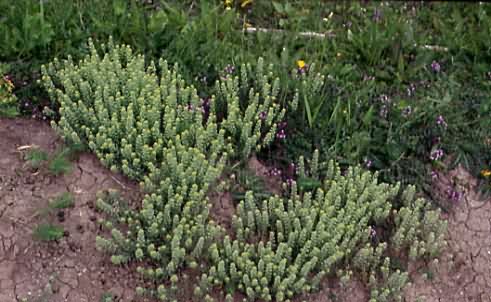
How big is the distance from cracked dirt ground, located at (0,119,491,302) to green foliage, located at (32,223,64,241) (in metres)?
0.04

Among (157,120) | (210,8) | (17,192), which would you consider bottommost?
(17,192)

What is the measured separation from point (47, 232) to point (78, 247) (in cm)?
19

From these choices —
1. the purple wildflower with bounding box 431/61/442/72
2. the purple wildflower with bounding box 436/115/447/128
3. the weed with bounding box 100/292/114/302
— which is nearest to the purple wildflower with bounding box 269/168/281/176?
the purple wildflower with bounding box 436/115/447/128

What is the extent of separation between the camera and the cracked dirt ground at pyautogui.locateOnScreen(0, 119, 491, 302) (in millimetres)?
4059

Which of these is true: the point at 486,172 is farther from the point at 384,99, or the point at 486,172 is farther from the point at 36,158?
the point at 36,158

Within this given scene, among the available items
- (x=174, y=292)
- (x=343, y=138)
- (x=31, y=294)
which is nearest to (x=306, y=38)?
(x=343, y=138)

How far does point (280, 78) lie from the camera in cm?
502

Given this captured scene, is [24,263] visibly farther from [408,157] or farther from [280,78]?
[408,157]

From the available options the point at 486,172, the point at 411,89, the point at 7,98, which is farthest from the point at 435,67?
the point at 7,98

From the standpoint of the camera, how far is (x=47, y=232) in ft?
13.5

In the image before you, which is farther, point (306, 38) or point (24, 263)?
point (306, 38)

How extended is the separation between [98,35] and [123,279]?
5.70ft

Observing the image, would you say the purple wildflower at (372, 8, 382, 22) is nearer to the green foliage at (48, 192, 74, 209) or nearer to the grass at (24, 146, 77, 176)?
the grass at (24, 146, 77, 176)

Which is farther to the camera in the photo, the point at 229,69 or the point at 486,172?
the point at 229,69
